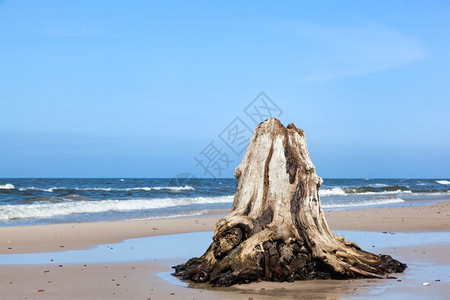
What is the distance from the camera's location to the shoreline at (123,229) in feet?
40.5

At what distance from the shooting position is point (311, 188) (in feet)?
28.3

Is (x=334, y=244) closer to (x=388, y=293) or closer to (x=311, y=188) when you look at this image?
(x=311, y=188)

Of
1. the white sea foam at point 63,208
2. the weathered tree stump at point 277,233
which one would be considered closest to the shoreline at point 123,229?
the weathered tree stump at point 277,233

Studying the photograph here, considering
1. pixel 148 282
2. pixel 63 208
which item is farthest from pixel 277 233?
pixel 63 208

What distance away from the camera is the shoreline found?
1234 cm

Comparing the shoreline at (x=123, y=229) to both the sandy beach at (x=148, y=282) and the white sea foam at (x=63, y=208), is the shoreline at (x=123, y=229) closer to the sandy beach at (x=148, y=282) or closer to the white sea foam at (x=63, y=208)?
the sandy beach at (x=148, y=282)

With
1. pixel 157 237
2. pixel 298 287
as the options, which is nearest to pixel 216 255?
pixel 298 287

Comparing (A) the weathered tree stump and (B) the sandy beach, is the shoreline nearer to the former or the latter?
(B) the sandy beach

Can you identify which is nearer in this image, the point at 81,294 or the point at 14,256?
the point at 81,294

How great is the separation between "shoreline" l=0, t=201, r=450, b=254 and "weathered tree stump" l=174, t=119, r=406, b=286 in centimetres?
481

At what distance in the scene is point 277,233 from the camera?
816cm

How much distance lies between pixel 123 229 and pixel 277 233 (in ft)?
27.5

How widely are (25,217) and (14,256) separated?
10401mm

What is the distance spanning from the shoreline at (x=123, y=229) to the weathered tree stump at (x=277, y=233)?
4806 millimetres
